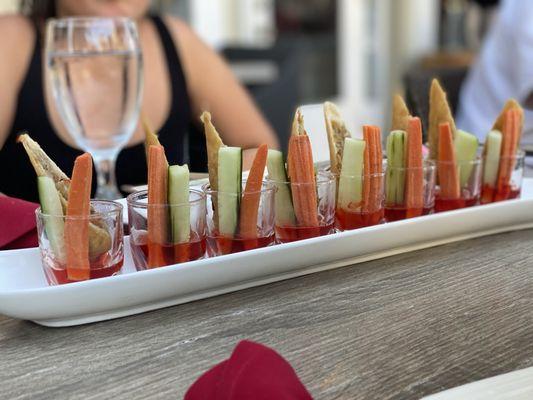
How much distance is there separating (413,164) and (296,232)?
14cm

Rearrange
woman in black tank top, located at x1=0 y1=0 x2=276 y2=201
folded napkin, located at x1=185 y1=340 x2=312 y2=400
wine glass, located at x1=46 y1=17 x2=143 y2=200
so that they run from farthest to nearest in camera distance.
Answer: woman in black tank top, located at x1=0 y1=0 x2=276 y2=201 → wine glass, located at x1=46 y1=17 x2=143 y2=200 → folded napkin, located at x1=185 y1=340 x2=312 y2=400

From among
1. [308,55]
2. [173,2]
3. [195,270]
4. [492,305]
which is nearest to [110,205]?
[195,270]

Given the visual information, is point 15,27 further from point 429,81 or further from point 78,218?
point 78,218

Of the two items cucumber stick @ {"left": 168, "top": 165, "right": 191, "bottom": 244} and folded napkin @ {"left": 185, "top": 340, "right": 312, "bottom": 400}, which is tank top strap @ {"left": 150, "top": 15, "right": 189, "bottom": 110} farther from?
folded napkin @ {"left": 185, "top": 340, "right": 312, "bottom": 400}

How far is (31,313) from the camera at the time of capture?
0.52 metres

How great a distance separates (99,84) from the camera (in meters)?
0.93

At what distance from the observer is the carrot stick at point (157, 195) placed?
57 centimetres

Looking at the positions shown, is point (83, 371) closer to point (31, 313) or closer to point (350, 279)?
point (31, 313)

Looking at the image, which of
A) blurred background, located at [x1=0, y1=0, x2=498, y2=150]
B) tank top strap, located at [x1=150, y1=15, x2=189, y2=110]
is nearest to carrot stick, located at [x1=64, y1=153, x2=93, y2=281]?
tank top strap, located at [x1=150, y1=15, x2=189, y2=110]

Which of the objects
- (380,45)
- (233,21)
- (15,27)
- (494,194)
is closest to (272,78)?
(15,27)

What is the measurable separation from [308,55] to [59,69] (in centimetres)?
395

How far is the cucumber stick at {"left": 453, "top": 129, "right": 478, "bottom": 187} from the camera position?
73 centimetres

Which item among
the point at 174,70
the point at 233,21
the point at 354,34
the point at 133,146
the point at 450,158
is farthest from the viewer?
the point at 354,34

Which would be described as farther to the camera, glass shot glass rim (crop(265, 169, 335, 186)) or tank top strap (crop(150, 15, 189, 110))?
tank top strap (crop(150, 15, 189, 110))
